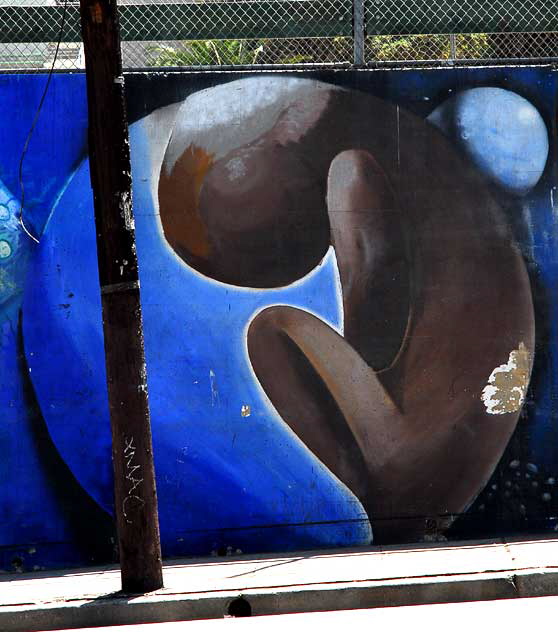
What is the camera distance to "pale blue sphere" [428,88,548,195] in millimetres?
9344

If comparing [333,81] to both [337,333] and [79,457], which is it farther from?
[79,457]

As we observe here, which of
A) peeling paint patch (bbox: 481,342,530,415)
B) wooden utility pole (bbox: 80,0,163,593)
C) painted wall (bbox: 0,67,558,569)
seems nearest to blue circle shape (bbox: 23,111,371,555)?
painted wall (bbox: 0,67,558,569)

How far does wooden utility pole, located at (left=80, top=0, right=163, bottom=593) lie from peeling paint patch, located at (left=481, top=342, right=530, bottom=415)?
119 inches

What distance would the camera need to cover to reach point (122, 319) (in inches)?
313

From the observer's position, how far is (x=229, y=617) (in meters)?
7.64

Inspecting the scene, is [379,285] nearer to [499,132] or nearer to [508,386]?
[508,386]

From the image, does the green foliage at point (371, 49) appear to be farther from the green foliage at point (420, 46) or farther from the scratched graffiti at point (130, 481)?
the scratched graffiti at point (130, 481)

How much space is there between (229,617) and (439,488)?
2.48m

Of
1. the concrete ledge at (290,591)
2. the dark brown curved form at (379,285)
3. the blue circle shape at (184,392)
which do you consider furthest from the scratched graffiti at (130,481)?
the dark brown curved form at (379,285)

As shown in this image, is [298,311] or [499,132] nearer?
[298,311]

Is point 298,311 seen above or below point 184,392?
above

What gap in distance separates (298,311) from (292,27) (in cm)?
245

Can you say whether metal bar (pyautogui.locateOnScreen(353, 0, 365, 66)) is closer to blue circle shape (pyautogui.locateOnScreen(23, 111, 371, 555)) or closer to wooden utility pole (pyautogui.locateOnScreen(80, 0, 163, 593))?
blue circle shape (pyautogui.locateOnScreen(23, 111, 371, 555))

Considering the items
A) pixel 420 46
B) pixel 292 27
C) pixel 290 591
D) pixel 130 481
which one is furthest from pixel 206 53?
pixel 290 591
